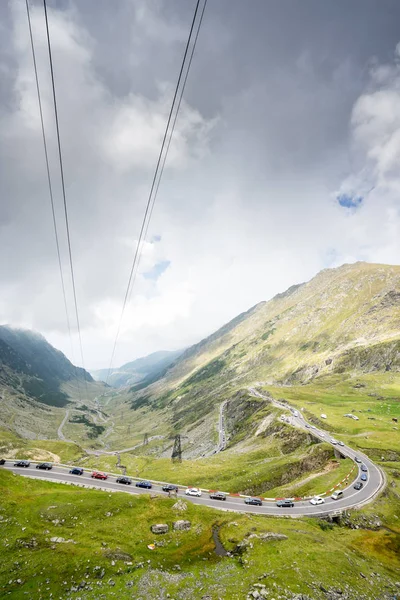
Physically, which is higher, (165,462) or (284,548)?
(284,548)

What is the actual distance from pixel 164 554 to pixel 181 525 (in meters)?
7.74

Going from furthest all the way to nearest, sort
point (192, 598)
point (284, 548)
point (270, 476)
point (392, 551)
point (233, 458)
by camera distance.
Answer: point (233, 458)
point (270, 476)
point (392, 551)
point (284, 548)
point (192, 598)

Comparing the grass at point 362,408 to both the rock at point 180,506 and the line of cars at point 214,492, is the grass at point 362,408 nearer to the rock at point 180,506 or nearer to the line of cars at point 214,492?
the line of cars at point 214,492

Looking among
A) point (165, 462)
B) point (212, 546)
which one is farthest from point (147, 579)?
point (165, 462)

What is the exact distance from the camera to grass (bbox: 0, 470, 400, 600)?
35.8 m

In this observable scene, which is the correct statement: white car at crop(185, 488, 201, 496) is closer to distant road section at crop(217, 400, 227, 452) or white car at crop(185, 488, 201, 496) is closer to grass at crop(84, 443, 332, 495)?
grass at crop(84, 443, 332, 495)

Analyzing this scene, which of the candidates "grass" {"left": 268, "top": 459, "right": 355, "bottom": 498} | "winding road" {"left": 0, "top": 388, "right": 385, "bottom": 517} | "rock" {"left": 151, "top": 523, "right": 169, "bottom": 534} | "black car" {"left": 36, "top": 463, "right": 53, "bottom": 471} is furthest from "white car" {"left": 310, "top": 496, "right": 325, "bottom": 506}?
"black car" {"left": 36, "top": 463, "right": 53, "bottom": 471}

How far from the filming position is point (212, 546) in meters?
46.4

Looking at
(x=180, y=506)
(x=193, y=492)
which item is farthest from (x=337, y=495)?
(x=180, y=506)

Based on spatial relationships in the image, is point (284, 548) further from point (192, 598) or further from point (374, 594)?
point (192, 598)

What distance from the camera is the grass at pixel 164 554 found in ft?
117

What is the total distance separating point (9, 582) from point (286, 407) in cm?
13725

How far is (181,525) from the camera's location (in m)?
52.0

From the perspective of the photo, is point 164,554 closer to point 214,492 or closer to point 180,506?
point 180,506
